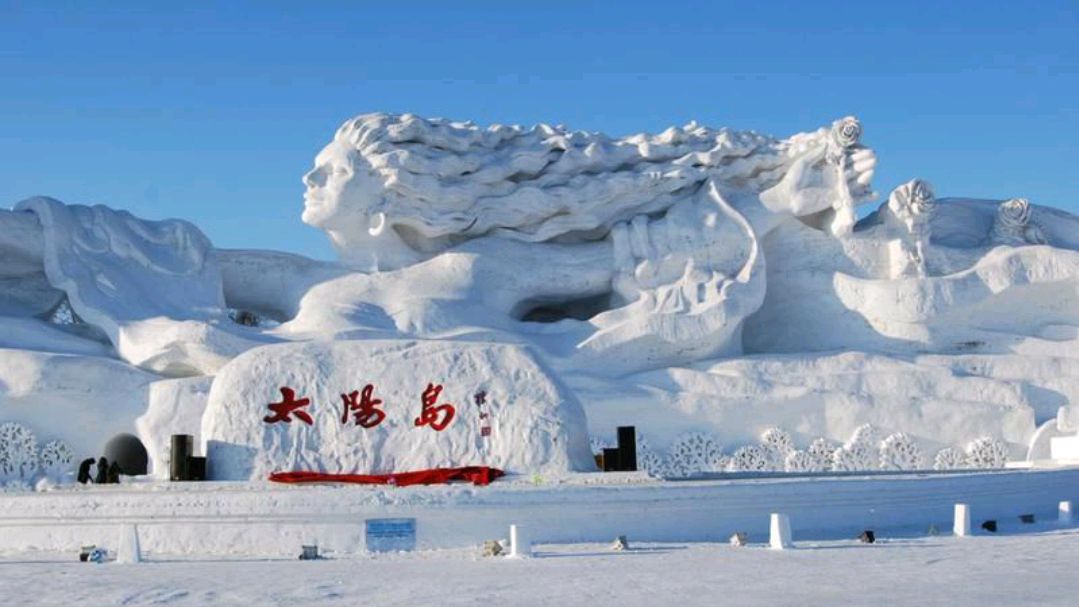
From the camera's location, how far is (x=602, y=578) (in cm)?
845

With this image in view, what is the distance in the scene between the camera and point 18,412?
623 inches

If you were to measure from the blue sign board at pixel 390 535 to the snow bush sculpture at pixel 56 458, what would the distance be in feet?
22.6

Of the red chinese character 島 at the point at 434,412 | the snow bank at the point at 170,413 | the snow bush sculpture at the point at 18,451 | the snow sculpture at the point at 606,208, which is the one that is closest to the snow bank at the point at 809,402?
the snow sculpture at the point at 606,208

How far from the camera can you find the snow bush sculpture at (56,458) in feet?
51.8

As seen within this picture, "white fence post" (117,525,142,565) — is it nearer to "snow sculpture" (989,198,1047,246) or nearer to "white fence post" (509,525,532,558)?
"white fence post" (509,525,532,558)

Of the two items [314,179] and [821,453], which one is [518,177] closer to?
[314,179]

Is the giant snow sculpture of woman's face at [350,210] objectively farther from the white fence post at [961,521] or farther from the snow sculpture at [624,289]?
the white fence post at [961,521]

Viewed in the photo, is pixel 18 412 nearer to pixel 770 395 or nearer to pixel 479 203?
pixel 479 203

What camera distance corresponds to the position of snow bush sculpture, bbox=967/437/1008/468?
680 inches

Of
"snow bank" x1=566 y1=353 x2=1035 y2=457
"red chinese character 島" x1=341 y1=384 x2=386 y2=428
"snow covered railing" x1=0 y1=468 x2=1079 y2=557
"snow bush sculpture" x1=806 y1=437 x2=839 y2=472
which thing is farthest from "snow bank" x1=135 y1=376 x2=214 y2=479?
"snow bush sculpture" x1=806 y1=437 x2=839 y2=472

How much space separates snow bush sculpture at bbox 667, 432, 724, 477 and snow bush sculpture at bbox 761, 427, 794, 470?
600 mm

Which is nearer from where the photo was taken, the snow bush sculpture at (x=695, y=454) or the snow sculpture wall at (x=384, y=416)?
the snow sculpture wall at (x=384, y=416)

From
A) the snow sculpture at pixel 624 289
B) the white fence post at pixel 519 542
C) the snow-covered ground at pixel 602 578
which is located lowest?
the snow-covered ground at pixel 602 578

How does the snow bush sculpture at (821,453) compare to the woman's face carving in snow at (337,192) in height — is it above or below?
below
